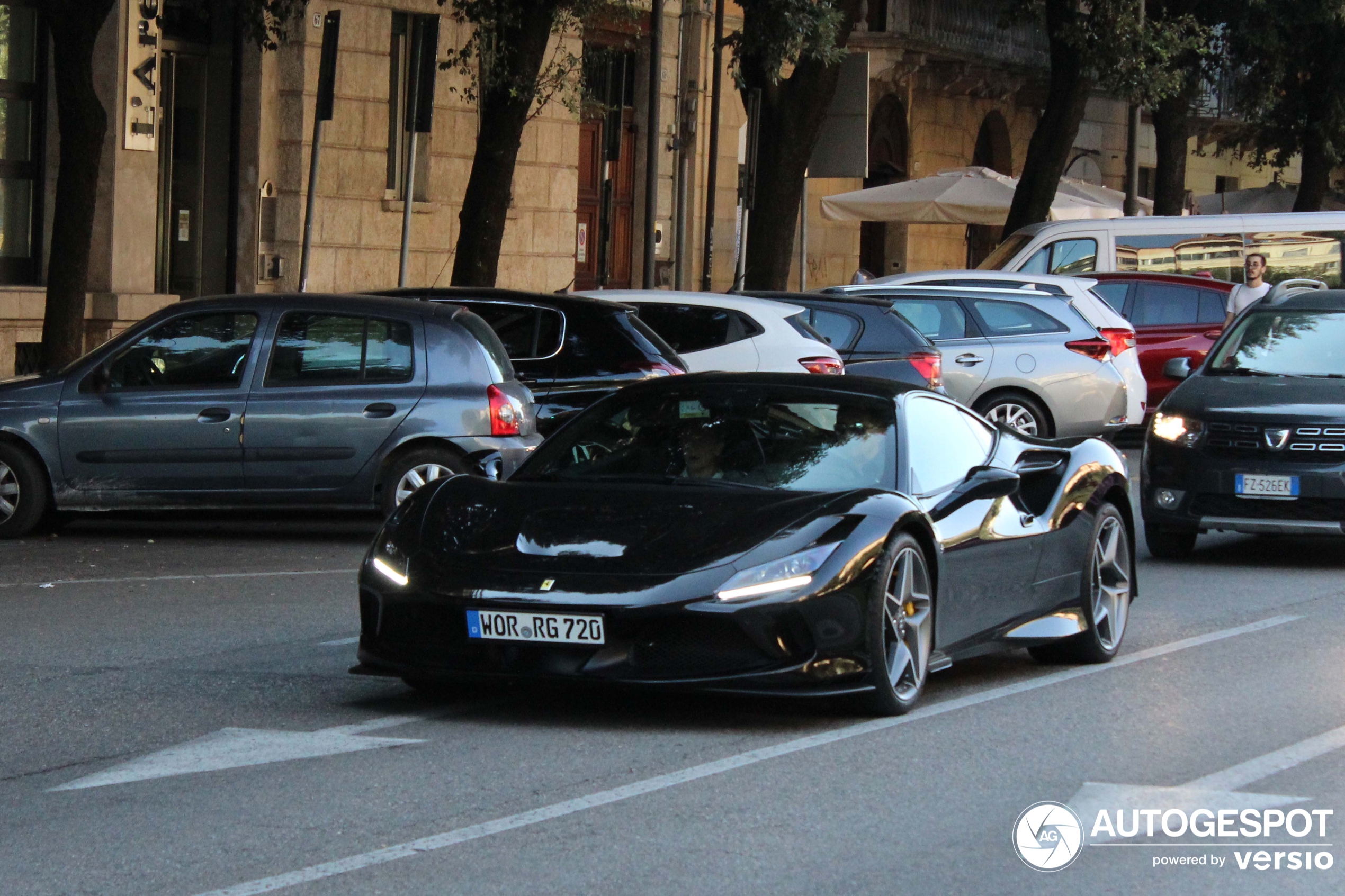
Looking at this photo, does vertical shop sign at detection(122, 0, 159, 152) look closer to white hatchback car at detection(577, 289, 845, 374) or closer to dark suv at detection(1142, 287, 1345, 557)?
white hatchback car at detection(577, 289, 845, 374)

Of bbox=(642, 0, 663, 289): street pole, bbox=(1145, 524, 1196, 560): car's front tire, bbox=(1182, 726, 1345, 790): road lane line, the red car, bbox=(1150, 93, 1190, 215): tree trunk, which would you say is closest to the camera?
bbox=(1182, 726, 1345, 790): road lane line

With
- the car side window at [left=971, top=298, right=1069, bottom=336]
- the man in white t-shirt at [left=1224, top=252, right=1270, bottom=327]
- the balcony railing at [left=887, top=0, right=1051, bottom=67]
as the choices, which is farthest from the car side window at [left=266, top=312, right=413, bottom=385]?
the balcony railing at [left=887, top=0, right=1051, bottom=67]

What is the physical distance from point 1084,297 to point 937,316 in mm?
1838

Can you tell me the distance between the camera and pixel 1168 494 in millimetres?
12945

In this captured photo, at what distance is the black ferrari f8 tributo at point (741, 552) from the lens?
6.89 m

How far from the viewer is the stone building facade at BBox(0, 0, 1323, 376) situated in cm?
2184

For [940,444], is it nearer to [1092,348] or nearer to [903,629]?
[903,629]

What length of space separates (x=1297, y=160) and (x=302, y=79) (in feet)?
135

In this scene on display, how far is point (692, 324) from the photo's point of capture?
16.8m

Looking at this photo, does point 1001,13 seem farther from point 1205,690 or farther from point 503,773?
point 503,773

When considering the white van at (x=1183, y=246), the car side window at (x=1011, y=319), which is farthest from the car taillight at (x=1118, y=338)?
the white van at (x=1183, y=246)

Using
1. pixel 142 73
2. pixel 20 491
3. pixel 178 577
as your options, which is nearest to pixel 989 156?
pixel 142 73

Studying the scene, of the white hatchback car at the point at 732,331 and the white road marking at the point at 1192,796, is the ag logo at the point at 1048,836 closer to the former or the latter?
the white road marking at the point at 1192,796

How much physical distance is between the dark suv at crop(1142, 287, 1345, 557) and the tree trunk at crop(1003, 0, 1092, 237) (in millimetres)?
16295
